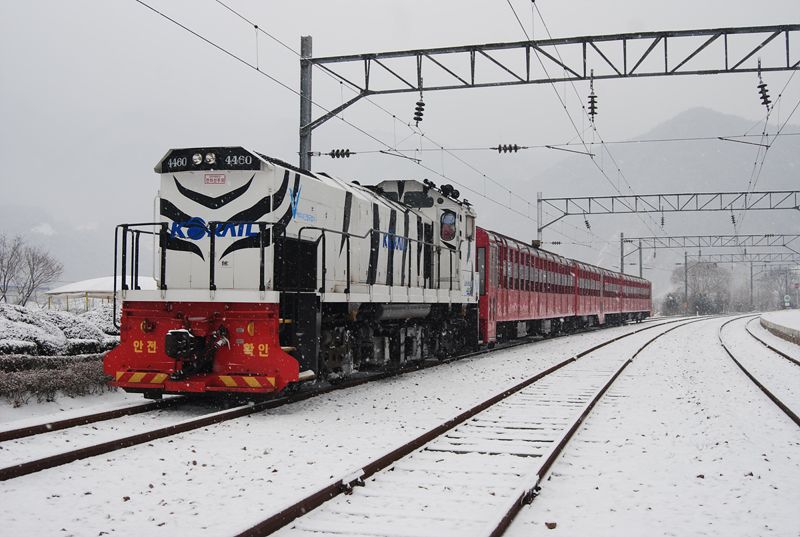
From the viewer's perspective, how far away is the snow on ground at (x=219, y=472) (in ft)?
14.1

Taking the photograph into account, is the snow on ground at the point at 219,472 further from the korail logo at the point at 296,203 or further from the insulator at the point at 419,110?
the insulator at the point at 419,110

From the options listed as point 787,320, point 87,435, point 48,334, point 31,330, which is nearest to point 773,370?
point 87,435

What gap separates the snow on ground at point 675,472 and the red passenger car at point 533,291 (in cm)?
795

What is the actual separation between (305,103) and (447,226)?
3.73m

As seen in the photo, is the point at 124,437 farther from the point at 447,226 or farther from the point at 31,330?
the point at 447,226

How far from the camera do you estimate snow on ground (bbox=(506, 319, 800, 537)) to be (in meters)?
4.37

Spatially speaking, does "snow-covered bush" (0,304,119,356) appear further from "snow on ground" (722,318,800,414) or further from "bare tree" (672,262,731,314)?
"bare tree" (672,262,731,314)

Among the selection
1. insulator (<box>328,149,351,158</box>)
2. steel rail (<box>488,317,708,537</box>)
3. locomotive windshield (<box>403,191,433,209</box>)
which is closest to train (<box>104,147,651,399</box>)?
locomotive windshield (<box>403,191,433,209</box>)

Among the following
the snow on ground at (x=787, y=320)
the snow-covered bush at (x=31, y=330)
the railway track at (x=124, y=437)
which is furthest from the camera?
the snow on ground at (x=787, y=320)

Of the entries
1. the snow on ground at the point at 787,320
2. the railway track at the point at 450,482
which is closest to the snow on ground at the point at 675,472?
the railway track at the point at 450,482

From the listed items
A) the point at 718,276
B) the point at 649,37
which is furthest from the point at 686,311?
the point at 649,37

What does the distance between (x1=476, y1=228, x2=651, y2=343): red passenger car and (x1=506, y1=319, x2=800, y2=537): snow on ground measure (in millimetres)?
7947

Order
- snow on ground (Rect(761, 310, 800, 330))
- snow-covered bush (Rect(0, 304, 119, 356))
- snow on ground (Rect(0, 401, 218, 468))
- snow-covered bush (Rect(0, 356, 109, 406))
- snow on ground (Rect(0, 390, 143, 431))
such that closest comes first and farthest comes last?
snow on ground (Rect(0, 401, 218, 468))
snow on ground (Rect(0, 390, 143, 431))
snow-covered bush (Rect(0, 356, 109, 406))
snow-covered bush (Rect(0, 304, 119, 356))
snow on ground (Rect(761, 310, 800, 330))

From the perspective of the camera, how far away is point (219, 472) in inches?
216
